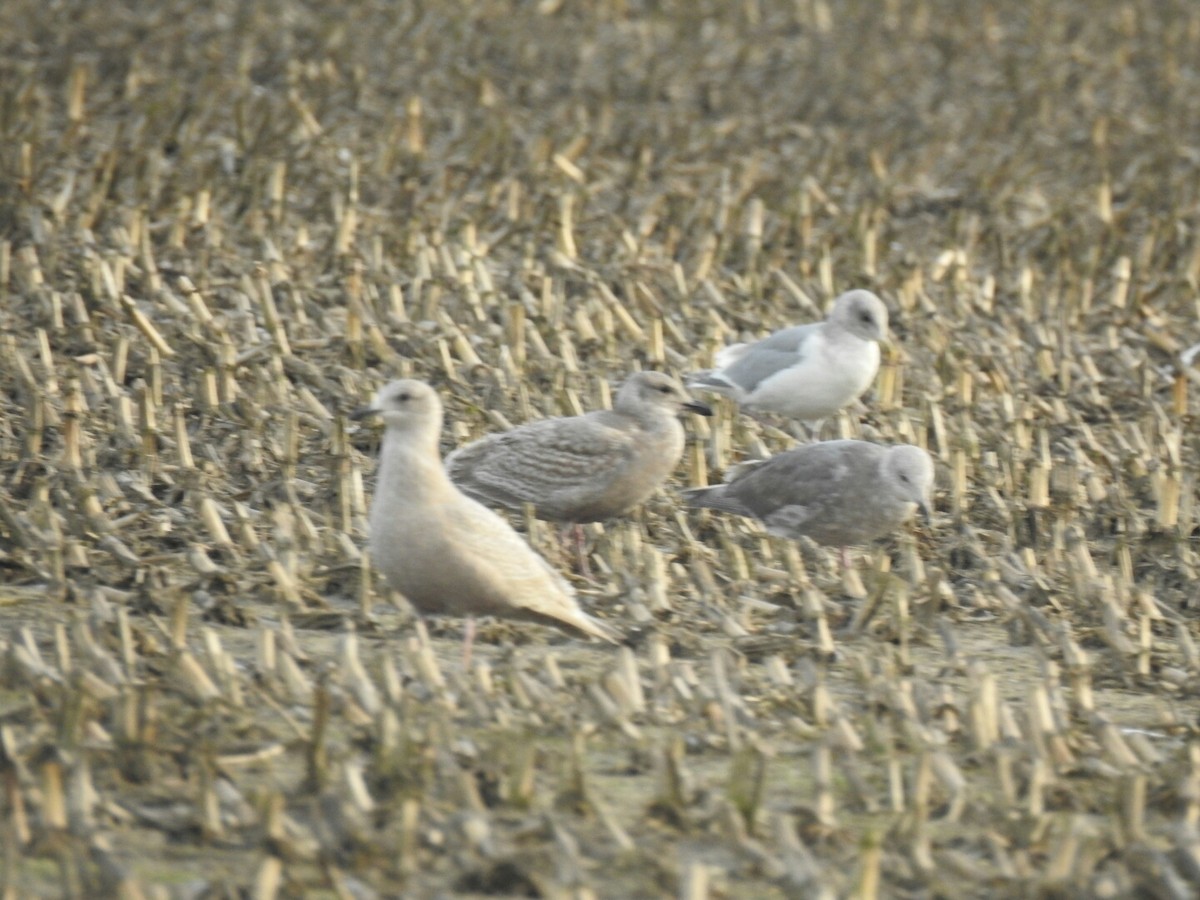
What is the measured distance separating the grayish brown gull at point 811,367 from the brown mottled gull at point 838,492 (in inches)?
40.3

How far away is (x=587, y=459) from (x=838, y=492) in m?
0.81

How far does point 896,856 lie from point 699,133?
945 centimetres

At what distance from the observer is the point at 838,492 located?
679 cm

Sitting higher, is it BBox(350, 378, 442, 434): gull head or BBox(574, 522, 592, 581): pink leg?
BBox(350, 378, 442, 434): gull head

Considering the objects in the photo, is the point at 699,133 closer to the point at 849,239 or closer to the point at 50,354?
the point at 849,239

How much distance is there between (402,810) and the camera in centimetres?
425

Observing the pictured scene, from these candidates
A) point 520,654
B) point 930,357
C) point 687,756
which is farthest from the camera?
point 930,357

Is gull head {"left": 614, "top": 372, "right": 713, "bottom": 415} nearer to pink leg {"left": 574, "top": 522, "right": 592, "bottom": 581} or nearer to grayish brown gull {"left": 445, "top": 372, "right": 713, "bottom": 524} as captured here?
grayish brown gull {"left": 445, "top": 372, "right": 713, "bottom": 524}

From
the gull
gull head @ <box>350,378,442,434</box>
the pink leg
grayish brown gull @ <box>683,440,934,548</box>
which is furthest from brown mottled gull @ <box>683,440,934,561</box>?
gull head @ <box>350,378,442,434</box>

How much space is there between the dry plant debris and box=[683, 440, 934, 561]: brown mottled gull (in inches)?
4.6

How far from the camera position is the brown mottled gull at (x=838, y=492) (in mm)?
6785

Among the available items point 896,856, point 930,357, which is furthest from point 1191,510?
point 896,856

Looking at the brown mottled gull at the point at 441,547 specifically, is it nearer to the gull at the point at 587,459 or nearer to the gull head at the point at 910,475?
the gull at the point at 587,459

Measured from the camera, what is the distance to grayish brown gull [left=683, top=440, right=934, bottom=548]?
22.3 ft
